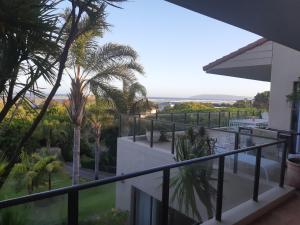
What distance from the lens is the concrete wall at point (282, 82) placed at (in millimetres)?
7453

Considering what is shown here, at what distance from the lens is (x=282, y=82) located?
7.70m

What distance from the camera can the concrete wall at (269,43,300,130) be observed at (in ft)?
24.5

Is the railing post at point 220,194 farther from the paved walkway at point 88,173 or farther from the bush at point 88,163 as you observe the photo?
the bush at point 88,163

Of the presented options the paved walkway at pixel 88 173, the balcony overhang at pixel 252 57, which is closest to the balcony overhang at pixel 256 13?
the balcony overhang at pixel 252 57

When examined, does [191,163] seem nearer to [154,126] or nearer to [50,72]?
[50,72]

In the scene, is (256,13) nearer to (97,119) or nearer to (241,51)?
(241,51)

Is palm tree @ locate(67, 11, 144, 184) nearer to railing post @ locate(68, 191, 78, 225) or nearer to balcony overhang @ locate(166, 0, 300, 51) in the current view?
balcony overhang @ locate(166, 0, 300, 51)

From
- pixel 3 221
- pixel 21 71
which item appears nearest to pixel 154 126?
pixel 21 71

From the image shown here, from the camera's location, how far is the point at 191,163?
9.39 ft

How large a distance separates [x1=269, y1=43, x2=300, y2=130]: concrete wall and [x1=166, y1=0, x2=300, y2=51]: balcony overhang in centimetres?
397

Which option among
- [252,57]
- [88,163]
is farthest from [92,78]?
[88,163]

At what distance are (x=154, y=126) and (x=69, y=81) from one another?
3457 mm

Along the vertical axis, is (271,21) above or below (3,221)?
above

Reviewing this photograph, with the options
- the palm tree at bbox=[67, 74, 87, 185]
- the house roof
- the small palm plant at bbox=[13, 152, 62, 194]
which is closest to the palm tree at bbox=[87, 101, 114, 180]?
the palm tree at bbox=[67, 74, 87, 185]
